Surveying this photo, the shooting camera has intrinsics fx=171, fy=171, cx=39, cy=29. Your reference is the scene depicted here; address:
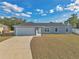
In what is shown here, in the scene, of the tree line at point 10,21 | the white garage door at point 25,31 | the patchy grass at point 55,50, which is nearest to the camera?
the patchy grass at point 55,50

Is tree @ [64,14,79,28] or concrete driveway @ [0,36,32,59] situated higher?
tree @ [64,14,79,28]

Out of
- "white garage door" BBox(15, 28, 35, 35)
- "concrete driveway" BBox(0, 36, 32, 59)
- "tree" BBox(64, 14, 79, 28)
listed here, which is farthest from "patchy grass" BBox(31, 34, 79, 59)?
"tree" BBox(64, 14, 79, 28)

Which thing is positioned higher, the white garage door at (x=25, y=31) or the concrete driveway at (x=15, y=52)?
the white garage door at (x=25, y=31)

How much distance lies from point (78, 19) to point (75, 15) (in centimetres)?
261

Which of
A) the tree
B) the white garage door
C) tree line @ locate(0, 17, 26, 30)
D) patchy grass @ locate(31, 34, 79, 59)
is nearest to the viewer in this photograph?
patchy grass @ locate(31, 34, 79, 59)

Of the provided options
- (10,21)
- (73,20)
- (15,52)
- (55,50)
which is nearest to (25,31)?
(55,50)

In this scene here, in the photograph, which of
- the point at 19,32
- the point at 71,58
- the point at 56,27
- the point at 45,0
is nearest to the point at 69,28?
the point at 56,27

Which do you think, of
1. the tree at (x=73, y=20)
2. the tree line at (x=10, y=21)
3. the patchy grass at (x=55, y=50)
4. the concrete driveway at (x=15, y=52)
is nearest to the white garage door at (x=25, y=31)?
the patchy grass at (x=55, y=50)

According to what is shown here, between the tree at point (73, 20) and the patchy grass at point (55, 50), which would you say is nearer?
the patchy grass at point (55, 50)

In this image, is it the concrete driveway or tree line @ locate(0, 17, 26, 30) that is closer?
the concrete driveway

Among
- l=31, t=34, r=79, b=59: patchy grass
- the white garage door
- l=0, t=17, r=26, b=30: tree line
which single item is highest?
l=0, t=17, r=26, b=30: tree line

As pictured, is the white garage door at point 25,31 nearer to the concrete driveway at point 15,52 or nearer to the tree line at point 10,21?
the concrete driveway at point 15,52

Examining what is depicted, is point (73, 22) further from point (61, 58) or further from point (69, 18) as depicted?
point (61, 58)

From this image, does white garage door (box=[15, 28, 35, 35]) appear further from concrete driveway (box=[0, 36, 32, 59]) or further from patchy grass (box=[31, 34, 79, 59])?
concrete driveway (box=[0, 36, 32, 59])
